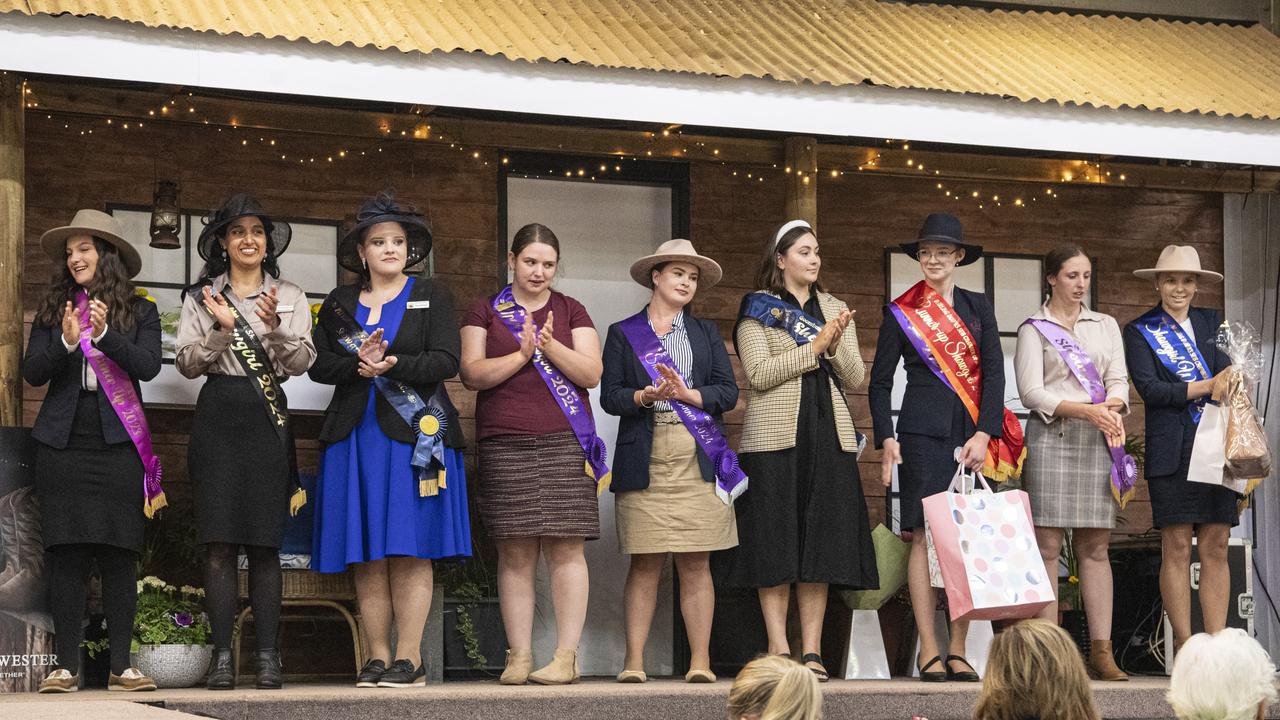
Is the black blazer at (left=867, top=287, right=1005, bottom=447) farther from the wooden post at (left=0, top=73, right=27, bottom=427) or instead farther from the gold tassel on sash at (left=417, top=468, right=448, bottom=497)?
the wooden post at (left=0, top=73, right=27, bottom=427)

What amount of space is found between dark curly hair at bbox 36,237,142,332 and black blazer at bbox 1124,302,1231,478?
376 centimetres

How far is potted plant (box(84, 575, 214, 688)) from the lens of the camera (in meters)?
6.05

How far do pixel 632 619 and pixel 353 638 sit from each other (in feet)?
3.80

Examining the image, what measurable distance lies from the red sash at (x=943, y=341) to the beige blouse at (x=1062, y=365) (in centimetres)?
23

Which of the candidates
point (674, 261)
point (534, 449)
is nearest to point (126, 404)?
point (534, 449)

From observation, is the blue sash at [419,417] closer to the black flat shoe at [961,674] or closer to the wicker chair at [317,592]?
the wicker chair at [317,592]

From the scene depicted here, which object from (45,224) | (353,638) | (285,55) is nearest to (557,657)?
(353,638)

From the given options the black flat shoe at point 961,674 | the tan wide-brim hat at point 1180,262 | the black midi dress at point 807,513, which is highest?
the tan wide-brim hat at point 1180,262

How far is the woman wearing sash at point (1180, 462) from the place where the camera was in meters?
6.52

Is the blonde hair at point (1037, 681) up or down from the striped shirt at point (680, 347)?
down

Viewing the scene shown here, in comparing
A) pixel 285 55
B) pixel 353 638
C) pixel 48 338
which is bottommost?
pixel 353 638

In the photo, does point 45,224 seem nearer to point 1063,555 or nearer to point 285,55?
point 285,55

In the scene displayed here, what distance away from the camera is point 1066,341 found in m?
6.54

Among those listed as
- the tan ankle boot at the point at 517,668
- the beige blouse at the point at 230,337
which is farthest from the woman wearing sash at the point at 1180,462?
the beige blouse at the point at 230,337
